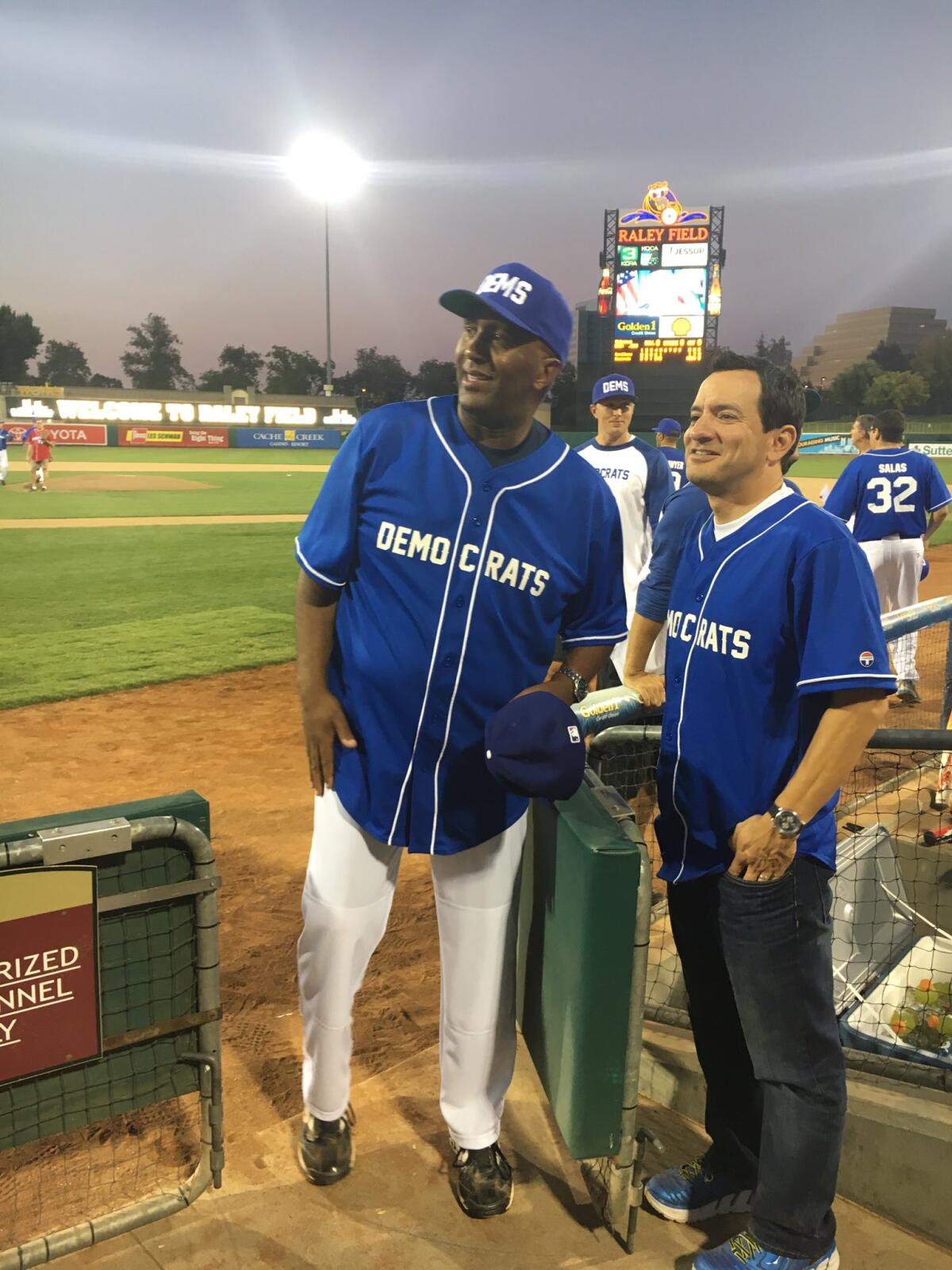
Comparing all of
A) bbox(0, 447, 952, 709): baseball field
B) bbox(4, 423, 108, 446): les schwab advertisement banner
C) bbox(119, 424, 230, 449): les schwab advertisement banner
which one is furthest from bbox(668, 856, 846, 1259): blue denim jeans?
bbox(119, 424, 230, 449): les schwab advertisement banner

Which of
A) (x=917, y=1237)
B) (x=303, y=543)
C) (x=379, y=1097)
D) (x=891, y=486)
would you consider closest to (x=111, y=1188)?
(x=379, y=1097)

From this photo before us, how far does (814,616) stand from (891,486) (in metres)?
6.55

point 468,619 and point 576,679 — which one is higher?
point 468,619

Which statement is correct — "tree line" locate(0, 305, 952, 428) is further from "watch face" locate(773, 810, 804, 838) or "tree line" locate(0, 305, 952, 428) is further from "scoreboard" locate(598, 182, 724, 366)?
"watch face" locate(773, 810, 804, 838)

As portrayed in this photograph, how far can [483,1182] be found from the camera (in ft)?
7.74

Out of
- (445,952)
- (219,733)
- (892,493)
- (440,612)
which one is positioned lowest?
(219,733)

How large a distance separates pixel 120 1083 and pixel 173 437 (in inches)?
1927

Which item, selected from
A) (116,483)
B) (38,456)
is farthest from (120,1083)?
(116,483)

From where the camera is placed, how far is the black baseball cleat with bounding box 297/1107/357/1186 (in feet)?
7.91

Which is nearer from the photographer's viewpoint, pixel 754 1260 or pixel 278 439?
pixel 754 1260

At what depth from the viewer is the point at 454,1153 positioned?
8.24 ft

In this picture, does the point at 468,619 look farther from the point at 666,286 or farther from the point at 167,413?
the point at 167,413

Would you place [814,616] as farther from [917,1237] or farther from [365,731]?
[917,1237]

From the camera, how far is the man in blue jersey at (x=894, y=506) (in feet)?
25.0
